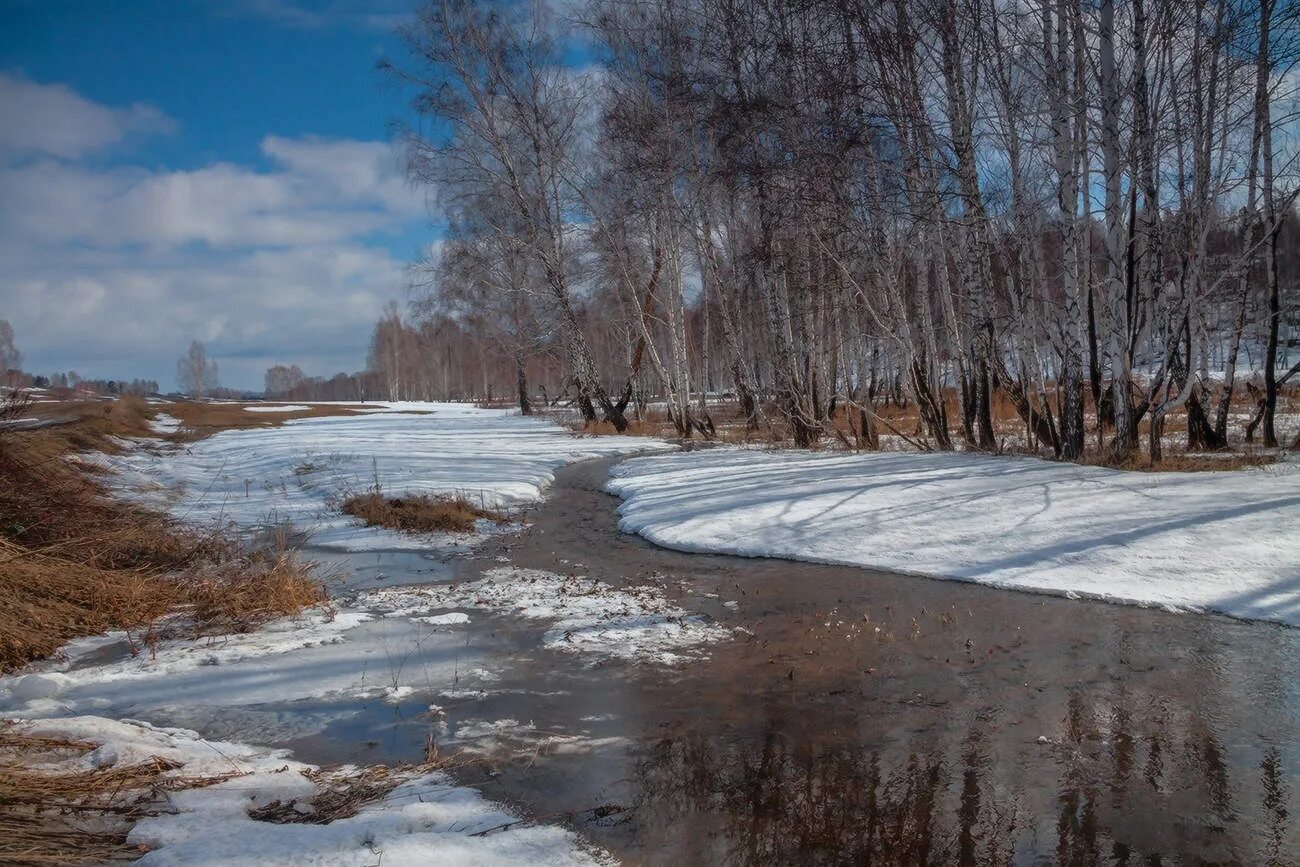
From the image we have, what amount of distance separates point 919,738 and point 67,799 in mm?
3837

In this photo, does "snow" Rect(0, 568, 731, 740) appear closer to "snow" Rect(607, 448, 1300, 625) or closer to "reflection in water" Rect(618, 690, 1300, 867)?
"reflection in water" Rect(618, 690, 1300, 867)

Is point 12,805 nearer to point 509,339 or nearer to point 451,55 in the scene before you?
point 451,55

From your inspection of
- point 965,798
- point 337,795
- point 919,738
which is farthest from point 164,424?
point 965,798

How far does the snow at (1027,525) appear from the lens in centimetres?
647

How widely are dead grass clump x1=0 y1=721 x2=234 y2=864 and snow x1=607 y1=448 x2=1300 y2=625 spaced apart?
622 cm

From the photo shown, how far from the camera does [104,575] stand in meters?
6.62

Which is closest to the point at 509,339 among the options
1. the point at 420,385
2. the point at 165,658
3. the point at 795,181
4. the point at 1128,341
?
the point at 795,181

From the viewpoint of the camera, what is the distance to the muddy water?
126 inches

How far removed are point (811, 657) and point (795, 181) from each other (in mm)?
11881

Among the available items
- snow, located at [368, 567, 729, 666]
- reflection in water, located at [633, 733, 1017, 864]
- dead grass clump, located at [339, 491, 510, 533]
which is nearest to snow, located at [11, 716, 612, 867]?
reflection in water, located at [633, 733, 1017, 864]

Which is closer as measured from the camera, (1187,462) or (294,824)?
(294,824)

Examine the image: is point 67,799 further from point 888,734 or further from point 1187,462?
point 1187,462

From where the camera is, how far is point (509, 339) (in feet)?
114

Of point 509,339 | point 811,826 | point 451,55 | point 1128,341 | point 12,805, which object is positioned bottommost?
point 811,826
